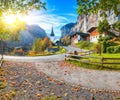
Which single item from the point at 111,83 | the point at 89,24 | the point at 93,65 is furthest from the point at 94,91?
the point at 89,24

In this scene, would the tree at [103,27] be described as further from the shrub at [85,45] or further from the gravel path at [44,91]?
the gravel path at [44,91]

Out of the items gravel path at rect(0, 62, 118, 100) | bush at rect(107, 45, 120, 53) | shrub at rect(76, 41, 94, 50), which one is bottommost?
gravel path at rect(0, 62, 118, 100)

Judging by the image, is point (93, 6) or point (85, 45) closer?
point (93, 6)

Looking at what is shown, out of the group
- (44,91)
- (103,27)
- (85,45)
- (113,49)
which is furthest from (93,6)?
(103,27)

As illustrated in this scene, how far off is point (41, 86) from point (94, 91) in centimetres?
343

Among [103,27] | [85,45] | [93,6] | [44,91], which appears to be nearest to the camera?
[93,6]

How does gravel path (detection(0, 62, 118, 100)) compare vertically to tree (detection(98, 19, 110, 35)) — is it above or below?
below

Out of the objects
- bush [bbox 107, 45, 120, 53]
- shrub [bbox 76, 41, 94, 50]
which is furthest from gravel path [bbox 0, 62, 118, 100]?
shrub [bbox 76, 41, 94, 50]

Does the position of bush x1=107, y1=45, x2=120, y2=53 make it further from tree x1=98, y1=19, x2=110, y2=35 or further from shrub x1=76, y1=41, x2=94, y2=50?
tree x1=98, y1=19, x2=110, y2=35

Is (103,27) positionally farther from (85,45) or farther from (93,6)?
(93,6)

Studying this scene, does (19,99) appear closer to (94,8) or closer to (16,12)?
(94,8)

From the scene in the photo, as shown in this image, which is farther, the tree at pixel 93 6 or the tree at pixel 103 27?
the tree at pixel 103 27

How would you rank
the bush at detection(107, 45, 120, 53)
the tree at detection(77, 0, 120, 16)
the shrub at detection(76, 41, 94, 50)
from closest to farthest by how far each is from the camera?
the tree at detection(77, 0, 120, 16), the bush at detection(107, 45, 120, 53), the shrub at detection(76, 41, 94, 50)

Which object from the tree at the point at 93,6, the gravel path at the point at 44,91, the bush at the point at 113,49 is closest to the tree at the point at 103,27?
the bush at the point at 113,49
